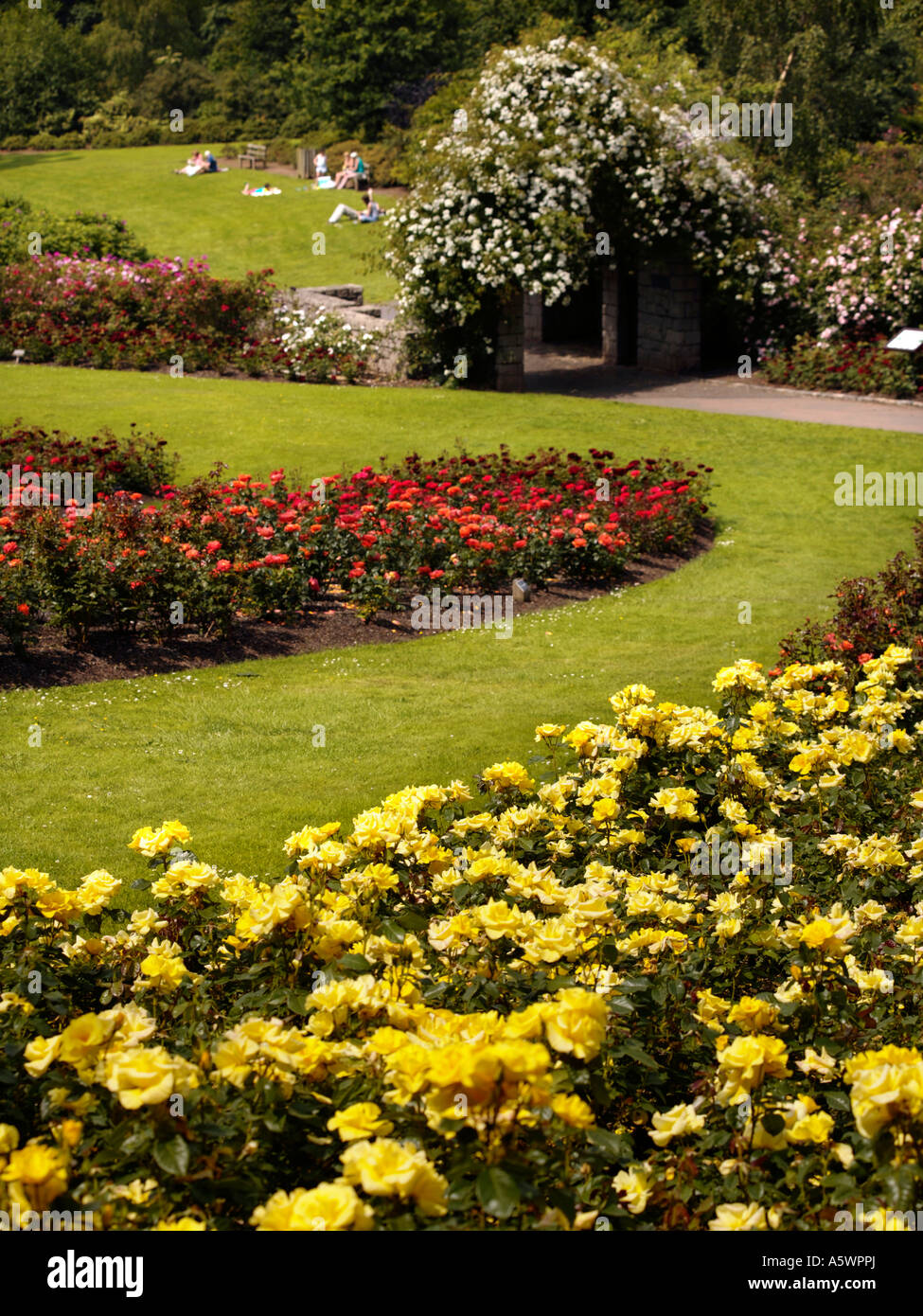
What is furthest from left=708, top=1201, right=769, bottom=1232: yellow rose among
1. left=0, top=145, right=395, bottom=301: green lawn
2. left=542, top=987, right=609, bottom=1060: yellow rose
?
left=0, top=145, right=395, bottom=301: green lawn

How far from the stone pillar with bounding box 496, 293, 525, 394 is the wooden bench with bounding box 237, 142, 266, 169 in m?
26.8

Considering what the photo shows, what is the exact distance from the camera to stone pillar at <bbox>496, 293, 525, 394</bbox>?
1881 cm

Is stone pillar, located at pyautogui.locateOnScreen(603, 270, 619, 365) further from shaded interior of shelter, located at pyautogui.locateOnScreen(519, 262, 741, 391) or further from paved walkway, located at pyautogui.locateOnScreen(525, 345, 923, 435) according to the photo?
paved walkway, located at pyautogui.locateOnScreen(525, 345, 923, 435)

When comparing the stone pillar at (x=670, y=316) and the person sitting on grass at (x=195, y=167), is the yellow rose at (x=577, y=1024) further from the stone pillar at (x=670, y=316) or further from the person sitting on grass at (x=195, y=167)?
the person sitting on grass at (x=195, y=167)

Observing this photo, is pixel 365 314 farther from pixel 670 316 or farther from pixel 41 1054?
pixel 41 1054

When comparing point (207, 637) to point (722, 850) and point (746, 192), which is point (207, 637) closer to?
point (722, 850)

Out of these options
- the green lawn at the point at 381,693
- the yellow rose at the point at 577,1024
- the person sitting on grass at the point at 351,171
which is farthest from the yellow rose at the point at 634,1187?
the person sitting on grass at the point at 351,171

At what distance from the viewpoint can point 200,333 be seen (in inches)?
775

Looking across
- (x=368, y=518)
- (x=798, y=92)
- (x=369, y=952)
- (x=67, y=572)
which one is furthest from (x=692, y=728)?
(x=798, y=92)

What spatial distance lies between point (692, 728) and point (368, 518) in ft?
18.4

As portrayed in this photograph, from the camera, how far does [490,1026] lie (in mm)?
2414

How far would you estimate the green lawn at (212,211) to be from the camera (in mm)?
29188

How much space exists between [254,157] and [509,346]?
2761 centimetres

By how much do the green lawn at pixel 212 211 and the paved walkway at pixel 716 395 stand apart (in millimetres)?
6625
